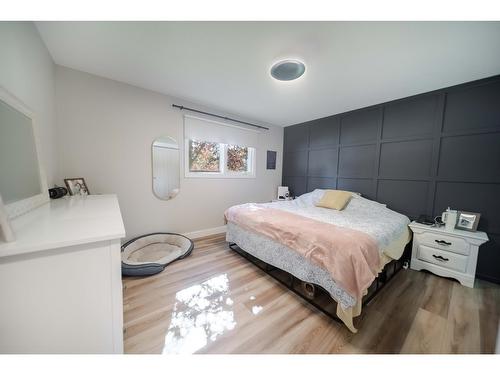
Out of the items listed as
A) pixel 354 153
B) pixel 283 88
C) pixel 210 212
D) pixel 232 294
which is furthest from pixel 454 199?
pixel 210 212

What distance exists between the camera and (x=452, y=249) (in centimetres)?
191

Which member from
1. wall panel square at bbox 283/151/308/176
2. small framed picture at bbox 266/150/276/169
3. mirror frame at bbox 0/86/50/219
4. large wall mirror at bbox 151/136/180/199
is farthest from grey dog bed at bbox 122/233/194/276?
wall panel square at bbox 283/151/308/176

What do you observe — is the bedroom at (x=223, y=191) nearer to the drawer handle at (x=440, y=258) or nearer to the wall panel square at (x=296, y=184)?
the drawer handle at (x=440, y=258)

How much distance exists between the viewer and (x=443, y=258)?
1953 mm

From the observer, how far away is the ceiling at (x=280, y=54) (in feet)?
4.43

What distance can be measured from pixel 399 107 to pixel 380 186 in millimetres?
1153

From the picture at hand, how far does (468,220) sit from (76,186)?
4.36 m

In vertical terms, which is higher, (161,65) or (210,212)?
(161,65)

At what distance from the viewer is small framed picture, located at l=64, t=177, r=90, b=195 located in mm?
1871

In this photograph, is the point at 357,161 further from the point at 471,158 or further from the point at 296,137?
the point at 296,137

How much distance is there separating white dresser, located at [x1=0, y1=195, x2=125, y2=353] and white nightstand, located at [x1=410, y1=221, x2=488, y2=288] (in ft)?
9.75

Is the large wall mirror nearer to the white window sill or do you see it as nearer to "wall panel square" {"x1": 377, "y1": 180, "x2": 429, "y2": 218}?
the white window sill

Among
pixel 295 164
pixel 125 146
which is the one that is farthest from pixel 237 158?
pixel 125 146
